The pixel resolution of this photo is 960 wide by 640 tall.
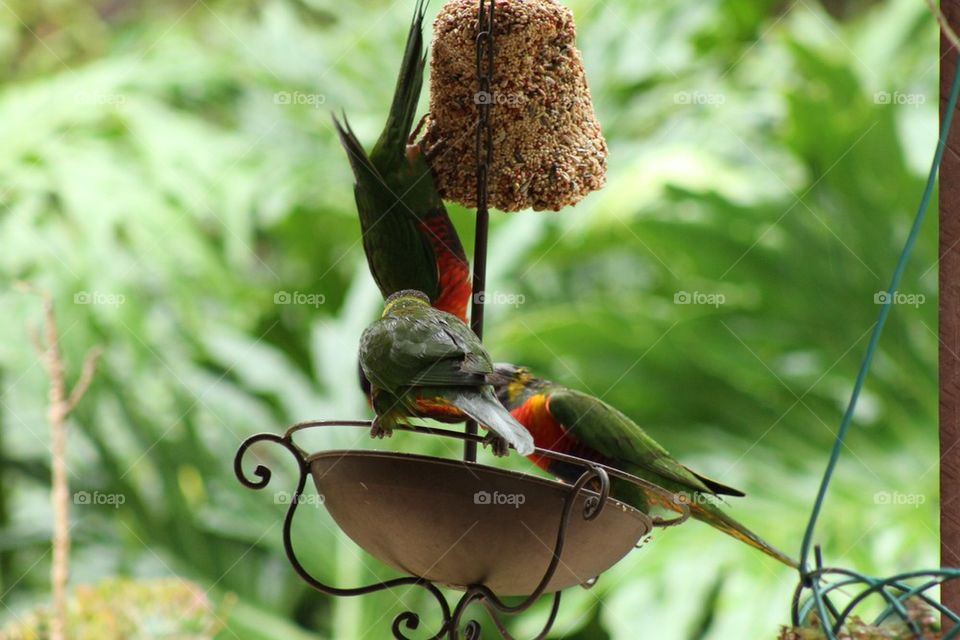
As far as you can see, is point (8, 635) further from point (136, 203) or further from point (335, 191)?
point (335, 191)

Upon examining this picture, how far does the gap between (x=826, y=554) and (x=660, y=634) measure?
18.7 inches

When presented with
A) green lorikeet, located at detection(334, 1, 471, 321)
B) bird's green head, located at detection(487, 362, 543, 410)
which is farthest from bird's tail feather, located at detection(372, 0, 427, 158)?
bird's green head, located at detection(487, 362, 543, 410)

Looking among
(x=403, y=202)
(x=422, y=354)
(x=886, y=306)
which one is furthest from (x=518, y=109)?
(x=886, y=306)

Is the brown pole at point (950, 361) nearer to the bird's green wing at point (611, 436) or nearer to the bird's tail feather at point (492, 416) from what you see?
the bird's green wing at point (611, 436)

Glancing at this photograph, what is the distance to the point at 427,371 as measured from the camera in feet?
3.51

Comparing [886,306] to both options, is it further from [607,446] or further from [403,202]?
[403,202]

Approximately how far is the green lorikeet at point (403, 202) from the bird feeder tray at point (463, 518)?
259 mm

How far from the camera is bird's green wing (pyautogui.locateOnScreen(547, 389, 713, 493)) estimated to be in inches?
52.0

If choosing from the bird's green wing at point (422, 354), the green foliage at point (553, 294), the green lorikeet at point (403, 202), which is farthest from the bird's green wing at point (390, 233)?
the green foliage at point (553, 294)

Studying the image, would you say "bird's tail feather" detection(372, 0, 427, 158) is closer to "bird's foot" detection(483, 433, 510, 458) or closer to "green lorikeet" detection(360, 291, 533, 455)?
"green lorikeet" detection(360, 291, 533, 455)

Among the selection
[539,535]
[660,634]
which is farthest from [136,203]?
[539,535]

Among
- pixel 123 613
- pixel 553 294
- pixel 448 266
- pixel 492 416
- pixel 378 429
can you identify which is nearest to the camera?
pixel 492 416

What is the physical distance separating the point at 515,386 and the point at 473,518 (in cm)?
35

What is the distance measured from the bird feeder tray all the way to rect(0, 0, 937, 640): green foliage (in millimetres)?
1538
